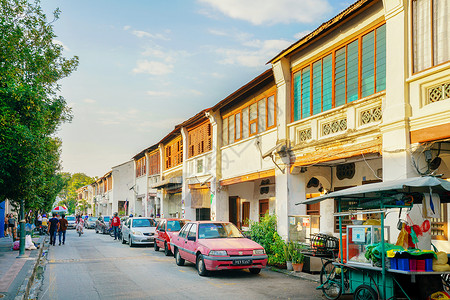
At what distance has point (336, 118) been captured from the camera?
45.3 feet

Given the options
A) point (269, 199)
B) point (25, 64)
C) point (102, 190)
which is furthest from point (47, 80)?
point (102, 190)

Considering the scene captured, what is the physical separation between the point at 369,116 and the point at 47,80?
1274 centimetres

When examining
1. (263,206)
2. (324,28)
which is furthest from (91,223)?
(324,28)

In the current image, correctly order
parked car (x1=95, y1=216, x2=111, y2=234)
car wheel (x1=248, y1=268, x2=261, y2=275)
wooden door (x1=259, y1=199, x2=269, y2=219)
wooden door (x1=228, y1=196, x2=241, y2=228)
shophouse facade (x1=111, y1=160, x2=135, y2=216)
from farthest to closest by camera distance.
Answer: shophouse facade (x1=111, y1=160, x2=135, y2=216), parked car (x1=95, y1=216, x2=111, y2=234), wooden door (x1=228, y1=196, x2=241, y2=228), wooden door (x1=259, y1=199, x2=269, y2=219), car wheel (x1=248, y1=268, x2=261, y2=275)

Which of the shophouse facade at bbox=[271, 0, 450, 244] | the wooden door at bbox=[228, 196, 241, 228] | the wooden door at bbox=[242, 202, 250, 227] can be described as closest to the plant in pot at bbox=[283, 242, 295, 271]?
the shophouse facade at bbox=[271, 0, 450, 244]

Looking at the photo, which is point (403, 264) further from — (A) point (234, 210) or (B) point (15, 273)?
(A) point (234, 210)

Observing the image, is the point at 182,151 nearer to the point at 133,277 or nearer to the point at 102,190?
the point at 133,277

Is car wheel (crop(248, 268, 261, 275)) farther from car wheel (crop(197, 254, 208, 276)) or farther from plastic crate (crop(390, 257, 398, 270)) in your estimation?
plastic crate (crop(390, 257, 398, 270))

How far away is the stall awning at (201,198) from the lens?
2608 cm

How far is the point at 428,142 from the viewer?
411 inches

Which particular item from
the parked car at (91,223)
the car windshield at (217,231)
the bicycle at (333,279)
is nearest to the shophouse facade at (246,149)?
the car windshield at (217,231)

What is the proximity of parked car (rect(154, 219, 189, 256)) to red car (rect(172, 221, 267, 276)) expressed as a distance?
14.1 feet

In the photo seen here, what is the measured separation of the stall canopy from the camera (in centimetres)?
790

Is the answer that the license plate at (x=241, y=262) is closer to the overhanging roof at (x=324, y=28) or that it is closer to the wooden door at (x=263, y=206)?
the overhanging roof at (x=324, y=28)
